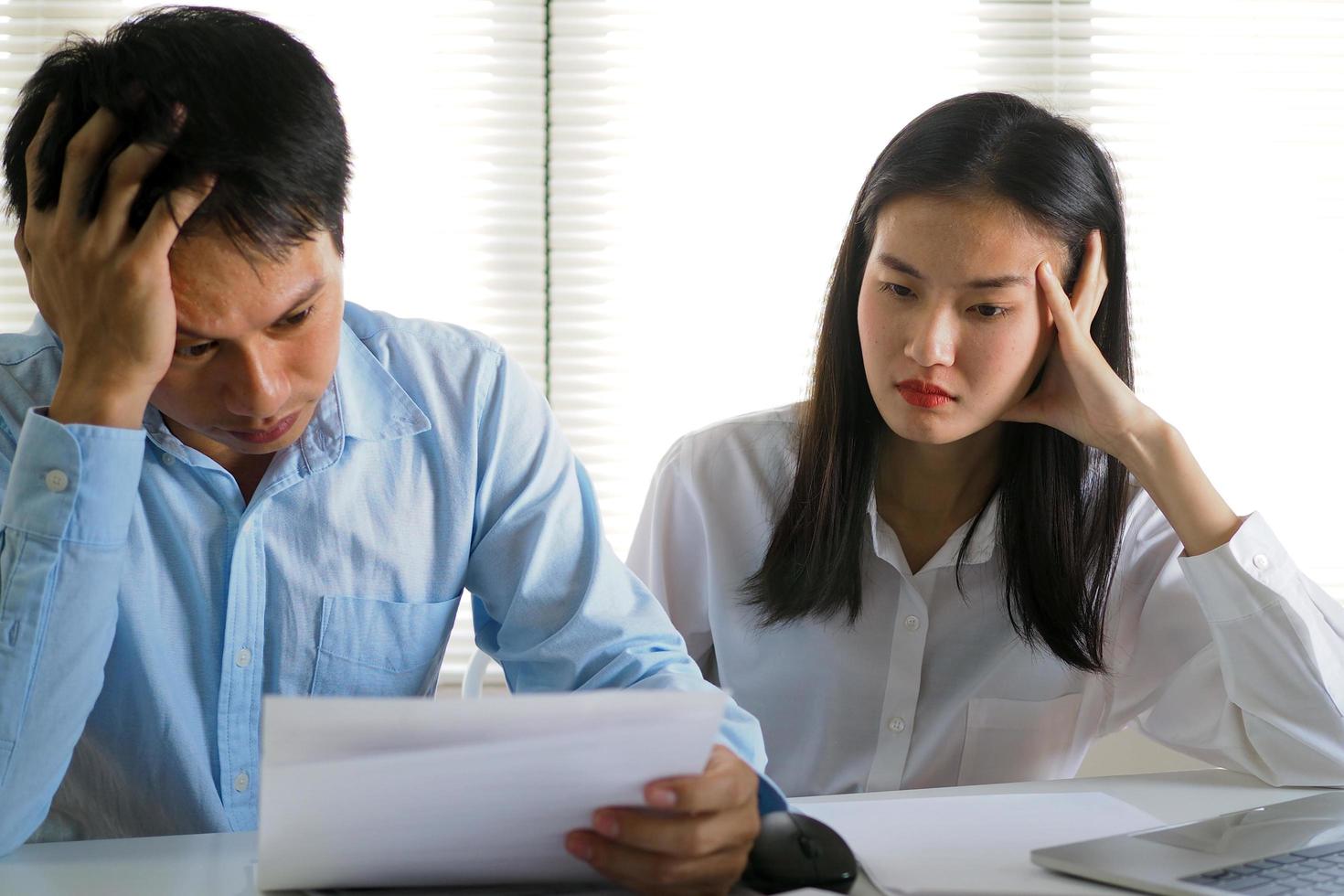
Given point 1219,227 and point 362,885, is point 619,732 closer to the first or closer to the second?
point 362,885

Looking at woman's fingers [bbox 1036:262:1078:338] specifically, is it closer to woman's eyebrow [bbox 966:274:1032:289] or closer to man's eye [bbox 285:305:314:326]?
woman's eyebrow [bbox 966:274:1032:289]

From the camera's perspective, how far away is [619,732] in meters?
0.71

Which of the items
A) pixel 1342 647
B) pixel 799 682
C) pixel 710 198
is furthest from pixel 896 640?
pixel 710 198

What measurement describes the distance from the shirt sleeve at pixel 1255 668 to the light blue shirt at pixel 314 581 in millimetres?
600

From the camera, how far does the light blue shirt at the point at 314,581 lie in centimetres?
99

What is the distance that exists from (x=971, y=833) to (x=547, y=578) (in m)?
0.47

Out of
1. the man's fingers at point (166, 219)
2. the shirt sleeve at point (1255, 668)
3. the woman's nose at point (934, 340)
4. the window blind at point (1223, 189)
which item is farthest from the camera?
the window blind at point (1223, 189)

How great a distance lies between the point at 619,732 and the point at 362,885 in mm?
239

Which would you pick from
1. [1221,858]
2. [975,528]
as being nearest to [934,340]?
[975,528]

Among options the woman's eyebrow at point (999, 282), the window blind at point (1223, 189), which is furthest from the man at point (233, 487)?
the window blind at point (1223, 189)

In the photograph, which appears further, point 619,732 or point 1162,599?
point 1162,599

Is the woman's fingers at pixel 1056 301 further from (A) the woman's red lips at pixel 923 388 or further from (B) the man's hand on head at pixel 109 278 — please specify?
(B) the man's hand on head at pixel 109 278

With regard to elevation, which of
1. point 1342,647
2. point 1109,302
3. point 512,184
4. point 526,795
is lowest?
point 1342,647

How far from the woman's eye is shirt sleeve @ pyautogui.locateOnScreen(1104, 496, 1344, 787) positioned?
104 centimetres
